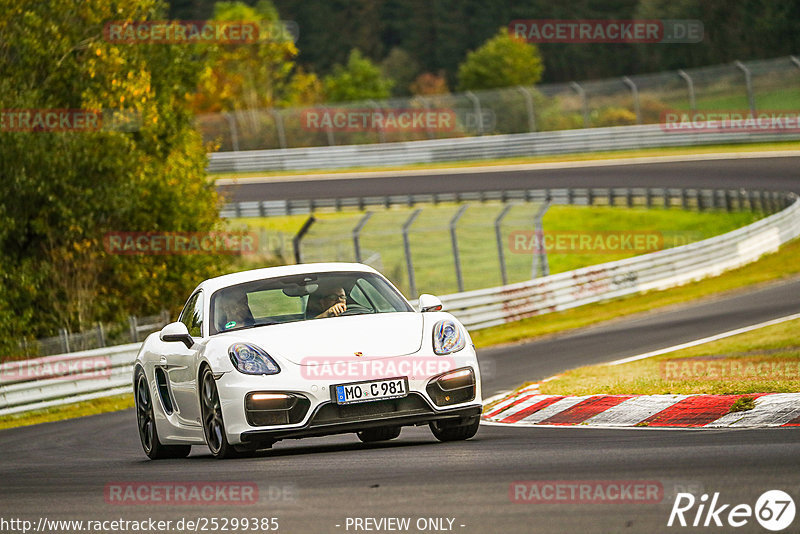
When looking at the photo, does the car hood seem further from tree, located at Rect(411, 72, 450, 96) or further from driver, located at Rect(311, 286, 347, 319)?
tree, located at Rect(411, 72, 450, 96)

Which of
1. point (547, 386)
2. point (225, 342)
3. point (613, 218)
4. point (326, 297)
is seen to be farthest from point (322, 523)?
point (613, 218)

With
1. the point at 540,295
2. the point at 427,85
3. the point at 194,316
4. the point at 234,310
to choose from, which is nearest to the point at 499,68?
the point at 427,85

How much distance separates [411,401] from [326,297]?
1.40 m

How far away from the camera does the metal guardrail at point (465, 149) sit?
4909 cm

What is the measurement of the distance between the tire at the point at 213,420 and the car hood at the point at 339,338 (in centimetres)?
37

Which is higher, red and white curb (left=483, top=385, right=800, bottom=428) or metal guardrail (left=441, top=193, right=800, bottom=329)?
red and white curb (left=483, top=385, right=800, bottom=428)

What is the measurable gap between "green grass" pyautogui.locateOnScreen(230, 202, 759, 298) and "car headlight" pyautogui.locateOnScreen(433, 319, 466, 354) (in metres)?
19.7

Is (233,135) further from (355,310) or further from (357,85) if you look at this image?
(355,310)

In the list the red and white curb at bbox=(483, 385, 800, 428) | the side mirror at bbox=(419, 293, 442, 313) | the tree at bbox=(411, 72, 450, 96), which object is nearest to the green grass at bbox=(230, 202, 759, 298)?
the red and white curb at bbox=(483, 385, 800, 428)

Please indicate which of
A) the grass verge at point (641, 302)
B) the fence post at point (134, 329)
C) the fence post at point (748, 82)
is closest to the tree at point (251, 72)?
the fence post at point (748, 82)

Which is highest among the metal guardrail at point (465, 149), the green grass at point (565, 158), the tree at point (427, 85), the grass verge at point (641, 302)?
the tree at point (427, 85)

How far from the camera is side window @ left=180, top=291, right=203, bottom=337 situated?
30.8 ft

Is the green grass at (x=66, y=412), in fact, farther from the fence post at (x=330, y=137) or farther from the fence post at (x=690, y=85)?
the fence post at (x=330, y=137)

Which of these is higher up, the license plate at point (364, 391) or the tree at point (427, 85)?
the tree at point (427, 85)
